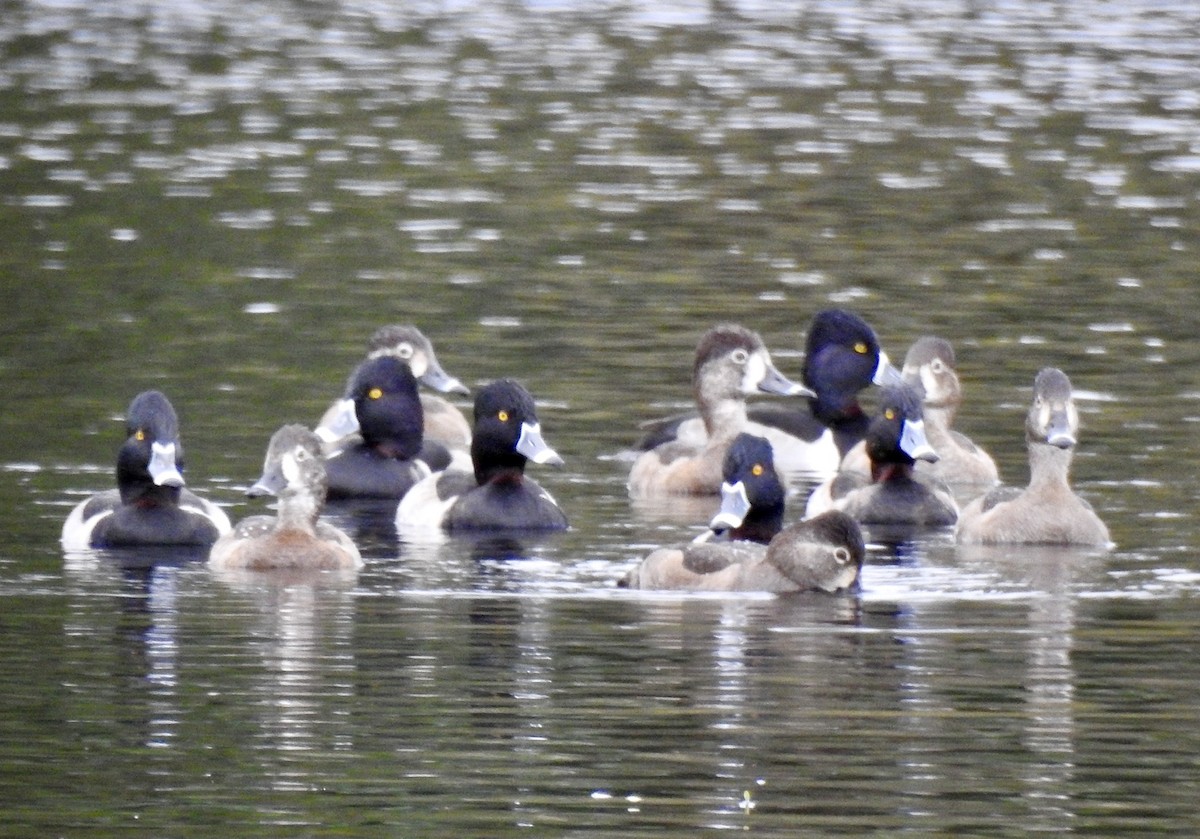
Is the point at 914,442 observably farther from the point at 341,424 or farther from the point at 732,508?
the point at 341,424

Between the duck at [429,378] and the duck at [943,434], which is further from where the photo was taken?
the duck at [429,378]

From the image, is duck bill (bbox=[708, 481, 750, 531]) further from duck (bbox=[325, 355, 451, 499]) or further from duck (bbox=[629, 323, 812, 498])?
duck (bbox=[325, 355, 451, 499])

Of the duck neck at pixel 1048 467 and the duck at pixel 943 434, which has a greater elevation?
the duck neck at pixel 1048 467

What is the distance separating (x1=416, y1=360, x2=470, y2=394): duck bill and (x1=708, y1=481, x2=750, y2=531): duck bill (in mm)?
5345

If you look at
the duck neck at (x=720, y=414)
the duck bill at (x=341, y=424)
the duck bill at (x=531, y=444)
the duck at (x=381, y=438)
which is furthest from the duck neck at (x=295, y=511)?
the duck neck at (x=720, y=414)

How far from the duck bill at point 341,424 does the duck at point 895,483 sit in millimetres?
3237

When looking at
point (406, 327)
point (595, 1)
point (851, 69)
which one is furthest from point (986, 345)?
point (595, 1)

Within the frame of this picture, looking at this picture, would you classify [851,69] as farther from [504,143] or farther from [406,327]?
[406,327]

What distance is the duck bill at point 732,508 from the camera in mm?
15961

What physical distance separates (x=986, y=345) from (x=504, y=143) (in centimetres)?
1486

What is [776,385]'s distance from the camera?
67.5 ft

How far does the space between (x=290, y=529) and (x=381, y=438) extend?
3.56 meters

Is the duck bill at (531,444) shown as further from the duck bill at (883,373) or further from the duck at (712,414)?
the duck bill at (883,373)

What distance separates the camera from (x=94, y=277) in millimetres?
27422
